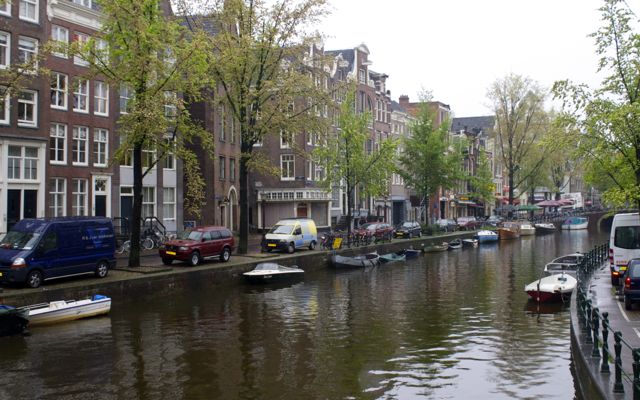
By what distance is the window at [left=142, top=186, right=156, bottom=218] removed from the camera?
44688 mm

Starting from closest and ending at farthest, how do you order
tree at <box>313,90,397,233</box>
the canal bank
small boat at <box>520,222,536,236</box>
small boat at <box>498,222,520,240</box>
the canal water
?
1. the canal water
2. the canal bank
3. tree at <box>313,90,397,233</box>
4. small boat at <box>498,222,520,240</box>
5. small boat at <box>520,222,536,236</box>

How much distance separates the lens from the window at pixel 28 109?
34938mm

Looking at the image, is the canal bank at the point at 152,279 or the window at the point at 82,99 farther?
the window at the point at 82,99

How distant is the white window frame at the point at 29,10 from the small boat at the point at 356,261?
2290cm

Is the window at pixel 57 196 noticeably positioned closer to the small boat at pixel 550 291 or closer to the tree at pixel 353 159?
the tree at pixel 353 159

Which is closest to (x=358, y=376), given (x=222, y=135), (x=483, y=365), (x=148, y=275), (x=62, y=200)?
(x=483, y=365)

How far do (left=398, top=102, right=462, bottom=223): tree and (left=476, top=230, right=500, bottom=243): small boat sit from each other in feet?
22.2

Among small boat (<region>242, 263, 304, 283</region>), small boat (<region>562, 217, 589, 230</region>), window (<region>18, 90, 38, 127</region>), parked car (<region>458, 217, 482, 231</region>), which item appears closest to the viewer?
small boat (<region>242, 263, 304, 283</region>)

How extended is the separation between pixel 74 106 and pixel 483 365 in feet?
103

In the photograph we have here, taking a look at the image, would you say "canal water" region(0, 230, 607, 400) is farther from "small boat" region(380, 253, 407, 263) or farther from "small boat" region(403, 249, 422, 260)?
"small boat" region(403, 249, 422, 260)

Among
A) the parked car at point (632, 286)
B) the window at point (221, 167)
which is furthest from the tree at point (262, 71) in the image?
the parked car at point (632, 286)

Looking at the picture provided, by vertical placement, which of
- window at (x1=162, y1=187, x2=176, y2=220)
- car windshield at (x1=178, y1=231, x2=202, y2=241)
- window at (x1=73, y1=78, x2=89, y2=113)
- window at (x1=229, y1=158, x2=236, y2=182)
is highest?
window at (x1=73, y1=78, x2=89, y2=113)

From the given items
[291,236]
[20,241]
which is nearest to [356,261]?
[291,236]

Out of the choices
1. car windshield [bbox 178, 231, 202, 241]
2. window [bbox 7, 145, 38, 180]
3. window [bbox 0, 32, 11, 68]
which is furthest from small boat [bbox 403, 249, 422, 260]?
window [bbox 0, 32, 11, 68]
